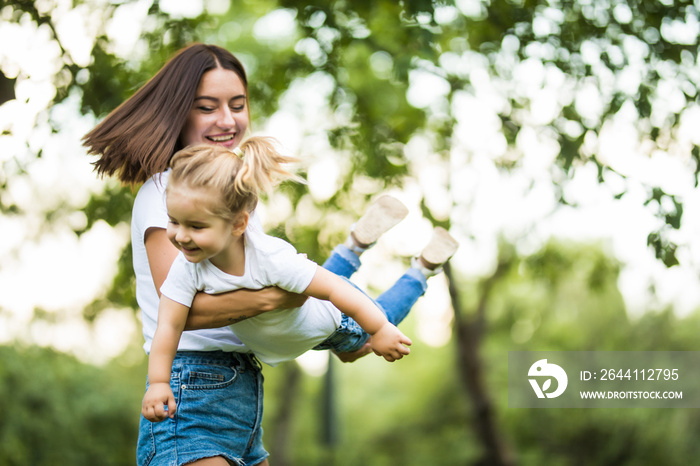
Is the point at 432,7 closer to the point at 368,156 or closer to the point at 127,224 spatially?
the point at 368,156

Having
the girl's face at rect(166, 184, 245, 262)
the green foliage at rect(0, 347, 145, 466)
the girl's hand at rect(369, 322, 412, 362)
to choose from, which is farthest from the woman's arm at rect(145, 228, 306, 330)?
the green foliage at rect(0, 347, 145, 466)

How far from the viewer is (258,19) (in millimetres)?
8531

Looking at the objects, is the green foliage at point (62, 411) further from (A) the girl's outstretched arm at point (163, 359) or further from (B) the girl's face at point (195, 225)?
(B) the girl's face at point (195, 225)

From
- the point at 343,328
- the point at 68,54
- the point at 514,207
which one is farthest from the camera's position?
the point at 514,207

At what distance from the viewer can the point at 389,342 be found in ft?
5.98

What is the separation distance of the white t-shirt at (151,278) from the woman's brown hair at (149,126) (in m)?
0.08

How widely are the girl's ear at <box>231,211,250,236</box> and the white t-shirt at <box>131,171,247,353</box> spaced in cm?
11

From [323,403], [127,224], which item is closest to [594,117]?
[127,224]

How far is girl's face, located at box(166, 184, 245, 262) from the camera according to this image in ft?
5.56

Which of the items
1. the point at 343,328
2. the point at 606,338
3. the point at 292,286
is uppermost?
the point at 292,286

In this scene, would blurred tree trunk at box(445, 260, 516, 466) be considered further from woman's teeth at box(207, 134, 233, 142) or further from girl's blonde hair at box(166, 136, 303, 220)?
girl's blonde hair at box(166, 136, 303, 220)

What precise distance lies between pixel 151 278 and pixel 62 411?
23.9 feet

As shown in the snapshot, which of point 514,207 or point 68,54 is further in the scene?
point 514,207

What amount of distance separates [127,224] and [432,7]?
331 centimetres
